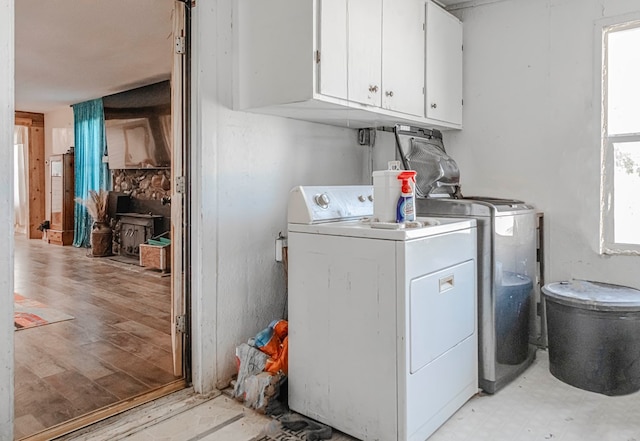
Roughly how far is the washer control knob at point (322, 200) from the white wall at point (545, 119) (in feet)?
4.72

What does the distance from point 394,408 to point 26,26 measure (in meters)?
4.34

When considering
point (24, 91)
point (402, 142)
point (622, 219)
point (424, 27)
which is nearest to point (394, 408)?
A: point (402, 142)

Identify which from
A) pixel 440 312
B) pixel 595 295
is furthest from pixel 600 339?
pixel 440 312

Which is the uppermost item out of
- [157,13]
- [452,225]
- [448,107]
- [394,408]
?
[157,13]

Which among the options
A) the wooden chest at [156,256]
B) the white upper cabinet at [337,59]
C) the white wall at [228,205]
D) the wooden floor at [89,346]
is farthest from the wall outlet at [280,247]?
the wooden chest at [156,256]

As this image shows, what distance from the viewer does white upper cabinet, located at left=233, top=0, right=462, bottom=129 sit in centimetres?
208

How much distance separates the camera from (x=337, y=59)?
2158 mm

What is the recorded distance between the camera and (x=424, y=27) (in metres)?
2.78

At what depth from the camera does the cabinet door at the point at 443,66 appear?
112 inches

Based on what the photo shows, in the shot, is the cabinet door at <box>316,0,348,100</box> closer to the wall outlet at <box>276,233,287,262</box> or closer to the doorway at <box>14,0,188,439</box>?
the doorway at <box>14,0,188,439</box>

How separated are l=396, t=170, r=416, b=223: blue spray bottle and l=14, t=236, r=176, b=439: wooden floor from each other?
1.57 meters

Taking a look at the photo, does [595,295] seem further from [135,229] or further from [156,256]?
[135,229]

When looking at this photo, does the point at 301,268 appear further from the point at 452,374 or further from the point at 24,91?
the point at 24,91

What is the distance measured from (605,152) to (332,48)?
1.79m
